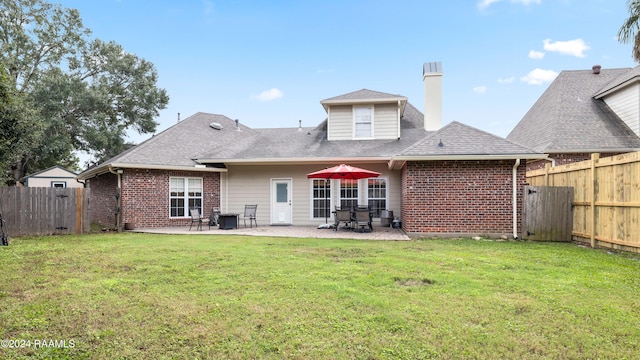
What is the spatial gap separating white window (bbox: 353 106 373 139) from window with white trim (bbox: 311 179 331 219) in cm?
279

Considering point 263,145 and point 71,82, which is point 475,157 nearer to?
point 263,145

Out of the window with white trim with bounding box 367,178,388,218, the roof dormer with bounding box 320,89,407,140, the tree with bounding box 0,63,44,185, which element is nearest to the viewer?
the tree with bounding box 0,63,44,185

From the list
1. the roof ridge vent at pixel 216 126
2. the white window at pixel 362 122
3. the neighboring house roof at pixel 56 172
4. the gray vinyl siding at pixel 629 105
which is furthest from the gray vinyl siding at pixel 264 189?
the neighboring house roof at pixel 56 172

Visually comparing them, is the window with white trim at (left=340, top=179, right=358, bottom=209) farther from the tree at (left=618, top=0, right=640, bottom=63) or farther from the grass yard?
the tree at (left=618, top=0, right=640, bottom=63)

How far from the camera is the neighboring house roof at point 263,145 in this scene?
12398 millimetres

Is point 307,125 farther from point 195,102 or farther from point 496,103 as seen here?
point 496,103

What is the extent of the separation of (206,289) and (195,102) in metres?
18.6

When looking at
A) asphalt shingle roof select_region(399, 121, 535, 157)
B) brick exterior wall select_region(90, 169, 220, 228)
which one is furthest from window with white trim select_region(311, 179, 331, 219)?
asphalt shingle roof select_region(399, 121, 535, 157)

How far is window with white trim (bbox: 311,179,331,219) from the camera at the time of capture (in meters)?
14.2

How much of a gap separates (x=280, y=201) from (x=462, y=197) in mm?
7355

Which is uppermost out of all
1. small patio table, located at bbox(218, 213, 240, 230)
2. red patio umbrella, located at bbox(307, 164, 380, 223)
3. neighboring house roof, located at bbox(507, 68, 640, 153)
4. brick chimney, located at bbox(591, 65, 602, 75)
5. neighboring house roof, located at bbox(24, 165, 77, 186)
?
brick chimney, located at bbox(591, 65, 602, 75)

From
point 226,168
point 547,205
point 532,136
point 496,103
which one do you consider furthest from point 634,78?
point 226,168

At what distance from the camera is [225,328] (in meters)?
3.26

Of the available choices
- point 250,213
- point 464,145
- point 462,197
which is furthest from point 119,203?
point 464,145
